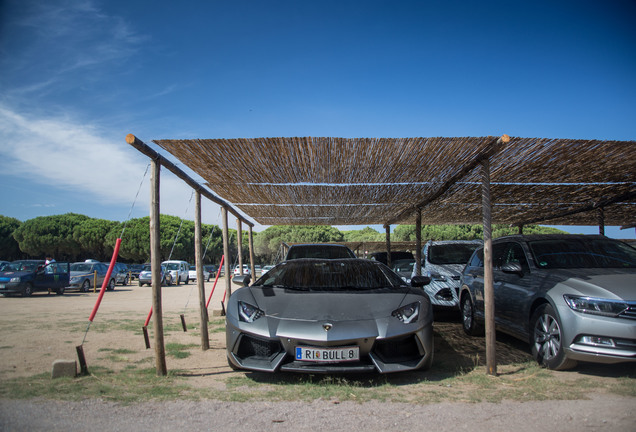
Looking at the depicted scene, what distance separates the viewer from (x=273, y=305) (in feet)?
15.4

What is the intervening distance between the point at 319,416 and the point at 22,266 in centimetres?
1928

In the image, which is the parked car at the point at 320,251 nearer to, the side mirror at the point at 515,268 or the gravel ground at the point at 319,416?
the side mirror at the point at 515,268

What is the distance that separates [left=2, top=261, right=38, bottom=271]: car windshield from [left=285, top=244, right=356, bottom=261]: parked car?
46.2 feet

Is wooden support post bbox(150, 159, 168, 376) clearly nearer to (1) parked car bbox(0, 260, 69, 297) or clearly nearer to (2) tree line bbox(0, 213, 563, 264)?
(1) parked car bbox(0, 260, 69, 297)

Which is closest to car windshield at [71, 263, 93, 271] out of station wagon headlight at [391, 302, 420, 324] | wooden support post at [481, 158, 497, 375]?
station wagon headlight at [391, 302, 420, 324]

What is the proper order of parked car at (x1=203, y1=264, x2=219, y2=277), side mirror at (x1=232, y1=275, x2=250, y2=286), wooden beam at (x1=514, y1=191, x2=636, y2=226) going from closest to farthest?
1. side mirror at (x1=232, y1=275, x2=250, y2=286)
2. wooden beam at (x1=514, y1=191, x2=636, y2=226)
3. parked car at (x1=203, y1=264, x2=219, y2=277)

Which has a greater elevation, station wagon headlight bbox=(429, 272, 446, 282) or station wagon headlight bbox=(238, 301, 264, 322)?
station wagon headlight bbox=(238, 301, 264, 322)

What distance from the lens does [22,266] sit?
18109mm

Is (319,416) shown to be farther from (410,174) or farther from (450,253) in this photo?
(450,253)

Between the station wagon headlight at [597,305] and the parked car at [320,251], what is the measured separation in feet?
18.3

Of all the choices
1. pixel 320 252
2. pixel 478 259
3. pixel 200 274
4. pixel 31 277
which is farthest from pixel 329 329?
pixel 31 277

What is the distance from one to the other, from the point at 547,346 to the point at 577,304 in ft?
2.37

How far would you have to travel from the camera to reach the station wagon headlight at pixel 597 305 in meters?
4.36

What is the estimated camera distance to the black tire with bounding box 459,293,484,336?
7.48m
